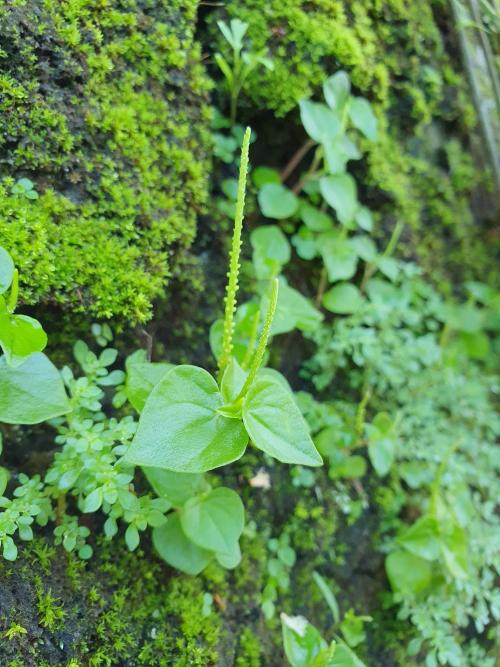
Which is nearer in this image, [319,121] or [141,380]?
[141,380]

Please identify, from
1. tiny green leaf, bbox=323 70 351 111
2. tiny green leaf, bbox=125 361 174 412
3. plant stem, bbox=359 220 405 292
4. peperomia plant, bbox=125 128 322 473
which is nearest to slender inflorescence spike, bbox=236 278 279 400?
peperomia plant, bbox=125 128 322 473

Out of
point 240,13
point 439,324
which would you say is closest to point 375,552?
point 439,324

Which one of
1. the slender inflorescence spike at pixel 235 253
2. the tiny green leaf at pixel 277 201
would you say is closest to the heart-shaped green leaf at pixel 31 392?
the slender inflorescence spike at pixel 235 253

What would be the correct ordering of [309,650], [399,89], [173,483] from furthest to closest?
[399,89], [309,650], [173,483]

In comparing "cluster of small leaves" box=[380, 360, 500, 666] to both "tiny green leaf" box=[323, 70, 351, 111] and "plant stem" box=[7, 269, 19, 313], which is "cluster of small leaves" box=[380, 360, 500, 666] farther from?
"plant stem" box=[7, 269, 19, 313]

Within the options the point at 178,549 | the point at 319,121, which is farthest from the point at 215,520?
the point at 319,121

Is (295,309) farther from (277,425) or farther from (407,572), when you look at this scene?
(407,572)

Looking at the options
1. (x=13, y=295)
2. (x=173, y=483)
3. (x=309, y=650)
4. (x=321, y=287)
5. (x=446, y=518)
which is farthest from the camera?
(x=321, y=287)

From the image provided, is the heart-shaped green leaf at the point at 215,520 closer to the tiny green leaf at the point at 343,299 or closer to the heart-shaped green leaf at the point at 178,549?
the heart-shaped green leaf at the point at 178,549
